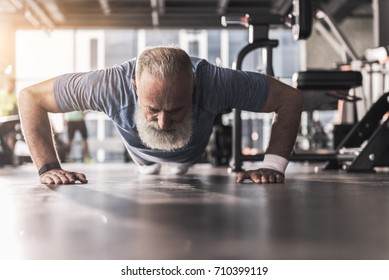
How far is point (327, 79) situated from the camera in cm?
257

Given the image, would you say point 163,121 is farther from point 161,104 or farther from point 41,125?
point 41,125

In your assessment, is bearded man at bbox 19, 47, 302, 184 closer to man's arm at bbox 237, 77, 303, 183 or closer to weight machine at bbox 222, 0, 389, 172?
man's arm at bbox 237, 77, 303, 183

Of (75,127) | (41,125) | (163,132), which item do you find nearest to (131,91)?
(163,132)

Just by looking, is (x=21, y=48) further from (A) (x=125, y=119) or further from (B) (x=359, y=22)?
(A) (x=125, y=119)

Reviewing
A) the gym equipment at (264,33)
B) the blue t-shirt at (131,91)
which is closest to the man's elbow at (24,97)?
the blue t-shirt at (131,91)

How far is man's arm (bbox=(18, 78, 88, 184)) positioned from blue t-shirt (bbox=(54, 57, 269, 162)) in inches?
2.3

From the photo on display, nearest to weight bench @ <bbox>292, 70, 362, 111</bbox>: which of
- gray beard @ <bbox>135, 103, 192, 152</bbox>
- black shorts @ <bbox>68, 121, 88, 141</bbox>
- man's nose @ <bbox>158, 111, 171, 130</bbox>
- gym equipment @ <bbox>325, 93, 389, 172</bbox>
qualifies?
gym equipment @ <bbox>325, 93, 389, 172</bbox>

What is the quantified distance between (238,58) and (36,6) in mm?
4622

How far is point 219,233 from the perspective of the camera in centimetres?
81

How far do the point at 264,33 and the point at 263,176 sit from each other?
3.78ft

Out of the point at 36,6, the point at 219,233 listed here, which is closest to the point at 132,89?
the point at 219,233

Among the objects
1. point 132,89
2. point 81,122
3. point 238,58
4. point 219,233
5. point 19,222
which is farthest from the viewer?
point 81,122
